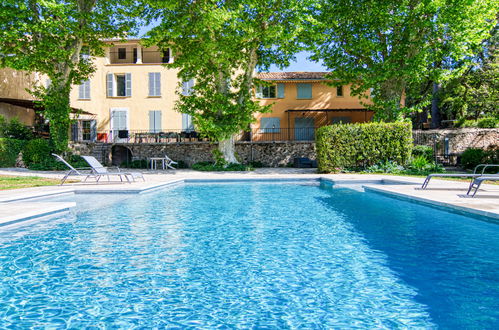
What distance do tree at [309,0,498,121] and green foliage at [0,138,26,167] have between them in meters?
16.6

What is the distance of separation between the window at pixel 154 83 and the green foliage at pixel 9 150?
933cm

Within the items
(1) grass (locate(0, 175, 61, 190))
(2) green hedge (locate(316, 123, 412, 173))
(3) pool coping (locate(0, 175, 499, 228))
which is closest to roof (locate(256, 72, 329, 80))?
(2) green hedge (locate(316, 123, 412, 173))

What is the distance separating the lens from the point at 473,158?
16141 millimetres

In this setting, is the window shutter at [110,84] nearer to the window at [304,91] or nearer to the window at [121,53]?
the window at [121,53]

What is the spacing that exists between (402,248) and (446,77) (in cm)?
1523

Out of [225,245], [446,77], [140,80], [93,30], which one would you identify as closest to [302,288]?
[225,245]

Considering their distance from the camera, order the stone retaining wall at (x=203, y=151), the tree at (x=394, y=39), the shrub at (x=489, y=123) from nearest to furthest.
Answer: the tree at (x=394, y=39), the shrub at (x=489, y=123), the stone retaining wall at (x=203, y=151)

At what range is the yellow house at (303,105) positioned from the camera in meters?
26.0

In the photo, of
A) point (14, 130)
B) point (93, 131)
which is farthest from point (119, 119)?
point (14, 130)

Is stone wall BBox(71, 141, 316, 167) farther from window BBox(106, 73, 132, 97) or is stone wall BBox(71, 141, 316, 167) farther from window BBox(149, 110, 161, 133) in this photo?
window BBox(106, 73, 132, 97)

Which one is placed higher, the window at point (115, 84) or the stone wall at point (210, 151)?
the window at point (115, 84)

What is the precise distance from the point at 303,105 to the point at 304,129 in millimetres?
1866

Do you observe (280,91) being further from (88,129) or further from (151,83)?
(88,129)

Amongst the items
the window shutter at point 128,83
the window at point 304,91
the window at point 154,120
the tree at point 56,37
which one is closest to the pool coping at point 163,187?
the tree at point 56,37
